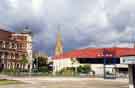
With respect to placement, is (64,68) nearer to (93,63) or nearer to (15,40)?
(93,63)

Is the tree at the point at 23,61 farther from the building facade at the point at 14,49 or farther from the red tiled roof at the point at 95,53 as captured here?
the red tiled roof at the point at 95,53

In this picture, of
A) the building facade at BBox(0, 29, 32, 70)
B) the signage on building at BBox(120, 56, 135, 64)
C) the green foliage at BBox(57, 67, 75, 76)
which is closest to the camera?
the signage on building at BBox(120, 56, 135, 64)

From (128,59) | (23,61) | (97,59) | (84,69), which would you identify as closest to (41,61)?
(23,61)

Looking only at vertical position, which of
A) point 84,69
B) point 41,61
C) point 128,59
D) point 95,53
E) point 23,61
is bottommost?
point 128,59

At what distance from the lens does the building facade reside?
472 ft

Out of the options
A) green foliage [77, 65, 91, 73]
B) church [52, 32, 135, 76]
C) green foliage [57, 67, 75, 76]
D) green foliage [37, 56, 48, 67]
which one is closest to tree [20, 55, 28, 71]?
green foliage [57, 67, 75, 76]

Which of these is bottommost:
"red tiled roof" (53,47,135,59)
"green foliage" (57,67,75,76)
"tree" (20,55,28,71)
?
"green foliage" (57,67,75,76)

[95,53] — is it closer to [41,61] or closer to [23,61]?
[41,61]

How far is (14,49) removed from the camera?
150625 mm

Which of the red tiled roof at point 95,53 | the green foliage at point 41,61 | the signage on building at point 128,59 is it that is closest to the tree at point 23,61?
the green foliage at point 41,61

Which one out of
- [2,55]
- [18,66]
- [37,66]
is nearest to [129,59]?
[2,55]

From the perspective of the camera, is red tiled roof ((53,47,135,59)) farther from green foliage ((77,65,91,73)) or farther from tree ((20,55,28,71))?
tree ((20,55,28,71))

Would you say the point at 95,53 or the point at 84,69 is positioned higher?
the point at 95,53

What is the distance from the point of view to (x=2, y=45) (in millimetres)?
144250
